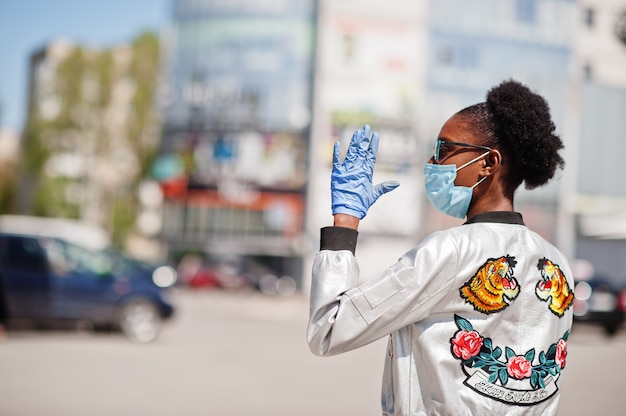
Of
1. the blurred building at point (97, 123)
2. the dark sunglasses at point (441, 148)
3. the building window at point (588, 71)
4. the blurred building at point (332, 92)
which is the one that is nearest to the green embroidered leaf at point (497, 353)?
the dark sunglasses at point (441, 148)

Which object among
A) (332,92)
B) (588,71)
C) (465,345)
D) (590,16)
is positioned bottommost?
(465,345)

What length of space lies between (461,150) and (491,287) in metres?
0.42

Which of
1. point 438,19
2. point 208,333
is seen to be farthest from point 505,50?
point 208,333

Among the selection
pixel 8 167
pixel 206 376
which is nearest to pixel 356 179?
pixel 206 376

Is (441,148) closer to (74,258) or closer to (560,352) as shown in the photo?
(560,352)

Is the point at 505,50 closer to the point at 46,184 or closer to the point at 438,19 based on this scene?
the point at 438,19

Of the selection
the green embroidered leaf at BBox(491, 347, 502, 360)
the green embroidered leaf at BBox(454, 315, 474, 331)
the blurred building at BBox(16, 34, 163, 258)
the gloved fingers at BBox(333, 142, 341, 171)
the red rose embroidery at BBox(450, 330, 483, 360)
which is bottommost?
the green embroidered leaf at BBox(491, 347, 502, 360)

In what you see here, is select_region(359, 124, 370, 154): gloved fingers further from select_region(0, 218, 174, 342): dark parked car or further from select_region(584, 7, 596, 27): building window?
select_region(584, 7, 596, 27): building window

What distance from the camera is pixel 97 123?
1801 inches

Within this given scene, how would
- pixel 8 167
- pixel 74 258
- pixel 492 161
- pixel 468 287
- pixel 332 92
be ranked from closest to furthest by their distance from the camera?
1. pixel 468 287
2. pixel 492 161
3. pixel 74 258
4. pixel 332 92
5. pixel 8 167

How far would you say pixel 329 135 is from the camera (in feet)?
141

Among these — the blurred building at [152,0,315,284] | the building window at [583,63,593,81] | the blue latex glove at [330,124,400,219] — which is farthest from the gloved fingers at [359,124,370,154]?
the building window at [583,63,593,81]

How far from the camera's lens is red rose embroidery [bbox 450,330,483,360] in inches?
78.8

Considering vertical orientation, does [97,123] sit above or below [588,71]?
below
